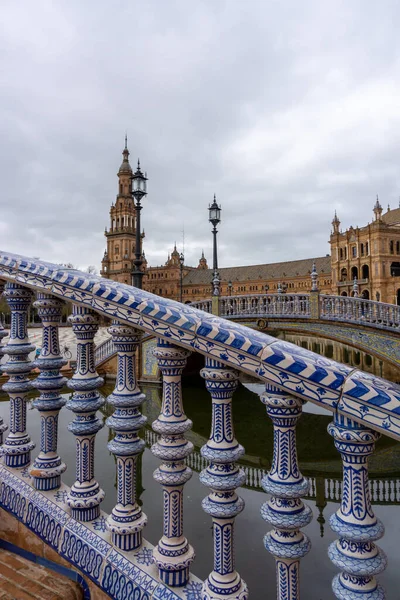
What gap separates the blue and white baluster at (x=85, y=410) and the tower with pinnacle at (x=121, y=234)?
70486 millimetres

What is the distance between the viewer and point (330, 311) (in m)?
12.5

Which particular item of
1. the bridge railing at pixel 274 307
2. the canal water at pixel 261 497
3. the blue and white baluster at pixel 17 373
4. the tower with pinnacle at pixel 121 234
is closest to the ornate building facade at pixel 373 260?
the bridge railing at pixel 274 307

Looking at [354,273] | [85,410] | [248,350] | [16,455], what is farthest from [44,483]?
[354,273]

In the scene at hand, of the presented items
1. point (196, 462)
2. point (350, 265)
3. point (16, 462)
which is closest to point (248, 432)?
point (196, 462)

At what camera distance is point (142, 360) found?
15.7m

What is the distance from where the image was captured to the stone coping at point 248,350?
1.11 metres

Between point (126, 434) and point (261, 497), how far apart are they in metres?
4.43

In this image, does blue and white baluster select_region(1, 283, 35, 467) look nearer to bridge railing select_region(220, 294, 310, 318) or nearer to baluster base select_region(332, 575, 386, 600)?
baluster base select_region(332, 575, 386, 600)

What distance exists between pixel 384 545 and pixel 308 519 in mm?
4178

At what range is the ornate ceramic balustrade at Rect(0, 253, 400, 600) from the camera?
3.80ft

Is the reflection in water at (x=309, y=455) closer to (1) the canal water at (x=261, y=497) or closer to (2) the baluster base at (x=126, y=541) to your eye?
(1) the canal water at (x=261, y=497)

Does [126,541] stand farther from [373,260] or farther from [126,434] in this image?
[373,260]

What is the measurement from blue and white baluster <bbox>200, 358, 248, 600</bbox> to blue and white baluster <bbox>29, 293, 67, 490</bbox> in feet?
3.24

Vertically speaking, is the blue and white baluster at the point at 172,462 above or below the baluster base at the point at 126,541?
above
